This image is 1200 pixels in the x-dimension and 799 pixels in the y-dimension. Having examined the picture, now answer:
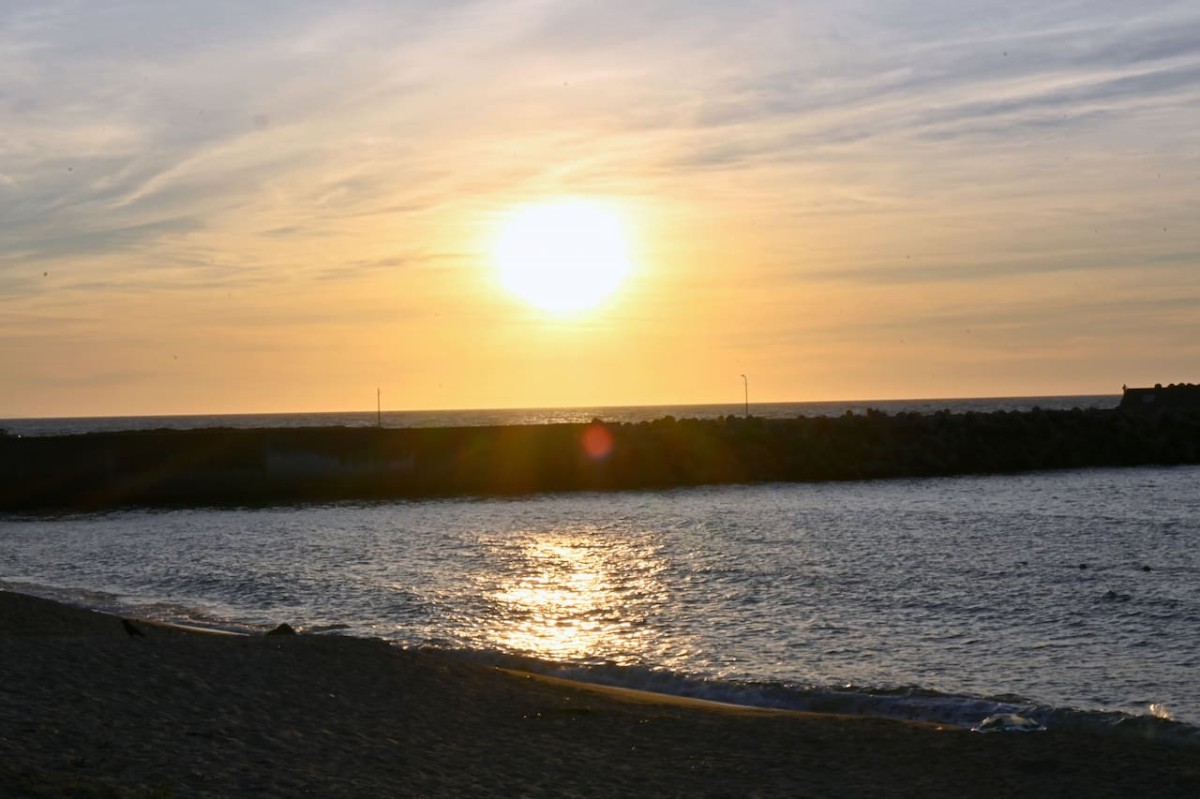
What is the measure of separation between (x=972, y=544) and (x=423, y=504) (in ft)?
70.5

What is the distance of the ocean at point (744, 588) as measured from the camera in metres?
14.7

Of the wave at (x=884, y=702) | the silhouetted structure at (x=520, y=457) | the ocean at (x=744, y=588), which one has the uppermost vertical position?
the silhouetted structure at (x=520, y=457)

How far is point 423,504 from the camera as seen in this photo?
148 feet

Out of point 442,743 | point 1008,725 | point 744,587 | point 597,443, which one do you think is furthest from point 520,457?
point 442,743

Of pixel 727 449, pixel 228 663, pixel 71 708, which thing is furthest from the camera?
pixel 727 449

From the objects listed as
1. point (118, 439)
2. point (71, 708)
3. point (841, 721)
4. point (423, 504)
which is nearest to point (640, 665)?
point (841, 721)

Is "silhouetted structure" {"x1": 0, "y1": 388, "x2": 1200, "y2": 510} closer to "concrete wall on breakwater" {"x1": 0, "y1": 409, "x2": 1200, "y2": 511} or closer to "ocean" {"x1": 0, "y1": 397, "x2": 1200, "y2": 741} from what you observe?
"concrete wall on breakwater" {"x1": 0, "y1": 409, "x2": 1200, "y2": 511}

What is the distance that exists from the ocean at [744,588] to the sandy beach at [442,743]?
1.39 meters

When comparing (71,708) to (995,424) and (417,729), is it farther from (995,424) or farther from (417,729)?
(995,424)

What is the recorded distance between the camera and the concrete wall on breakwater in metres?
49.7

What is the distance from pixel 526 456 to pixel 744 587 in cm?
3224

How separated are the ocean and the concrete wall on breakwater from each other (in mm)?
6417

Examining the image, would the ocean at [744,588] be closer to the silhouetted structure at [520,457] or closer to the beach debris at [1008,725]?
the beach debris at [1008,725]

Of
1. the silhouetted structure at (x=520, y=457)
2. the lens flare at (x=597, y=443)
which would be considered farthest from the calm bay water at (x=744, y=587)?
the lens flare at (x=597, y=443)
